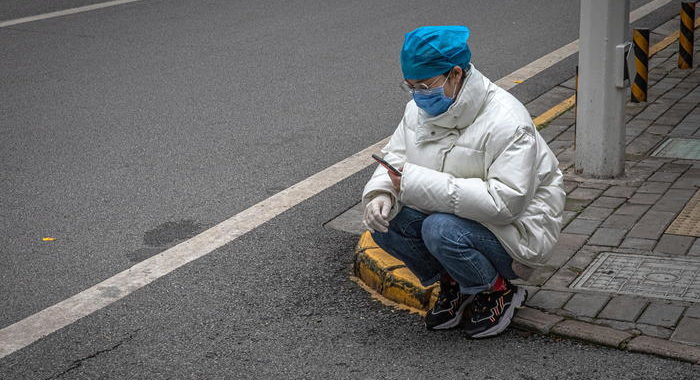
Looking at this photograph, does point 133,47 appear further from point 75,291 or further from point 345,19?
point 75,291

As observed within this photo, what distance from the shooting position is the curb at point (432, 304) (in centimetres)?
385

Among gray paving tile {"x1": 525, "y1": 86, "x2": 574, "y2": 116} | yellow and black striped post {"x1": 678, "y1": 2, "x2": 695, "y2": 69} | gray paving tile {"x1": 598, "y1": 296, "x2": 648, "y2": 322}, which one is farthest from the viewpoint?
yellow and black striped post {"x1": 678, "y1": 2, "x2": 695, "y2": 69}

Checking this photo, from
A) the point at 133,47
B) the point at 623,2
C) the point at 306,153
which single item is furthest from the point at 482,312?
the point at 133,47

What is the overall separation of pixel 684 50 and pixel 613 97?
328 cm

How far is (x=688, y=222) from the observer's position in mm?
5137

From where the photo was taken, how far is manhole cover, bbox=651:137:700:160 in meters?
6.35

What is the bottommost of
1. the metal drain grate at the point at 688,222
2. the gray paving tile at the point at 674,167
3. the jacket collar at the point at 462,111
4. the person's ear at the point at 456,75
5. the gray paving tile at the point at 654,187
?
the gray paving tile at the point at 674,167

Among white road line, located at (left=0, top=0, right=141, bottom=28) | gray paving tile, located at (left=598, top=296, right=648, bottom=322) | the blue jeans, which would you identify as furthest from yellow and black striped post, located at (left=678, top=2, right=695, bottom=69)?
white road line, located at (left=0, top=0, right=141, bottom=28)

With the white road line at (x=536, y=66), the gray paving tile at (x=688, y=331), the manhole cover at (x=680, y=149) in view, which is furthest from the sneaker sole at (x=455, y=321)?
the white road line at (x=536, y=66)

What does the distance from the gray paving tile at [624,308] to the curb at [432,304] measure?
132 mm

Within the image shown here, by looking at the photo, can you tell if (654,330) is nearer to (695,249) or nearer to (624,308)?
(624,308)

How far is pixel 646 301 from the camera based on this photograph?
4.26 m

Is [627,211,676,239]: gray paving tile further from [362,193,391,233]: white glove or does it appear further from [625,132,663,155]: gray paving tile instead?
[362,193,391,233]: white glove

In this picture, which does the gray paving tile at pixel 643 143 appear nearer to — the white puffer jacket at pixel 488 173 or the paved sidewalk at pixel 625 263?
the paved sidewalk at pixel 625 263
